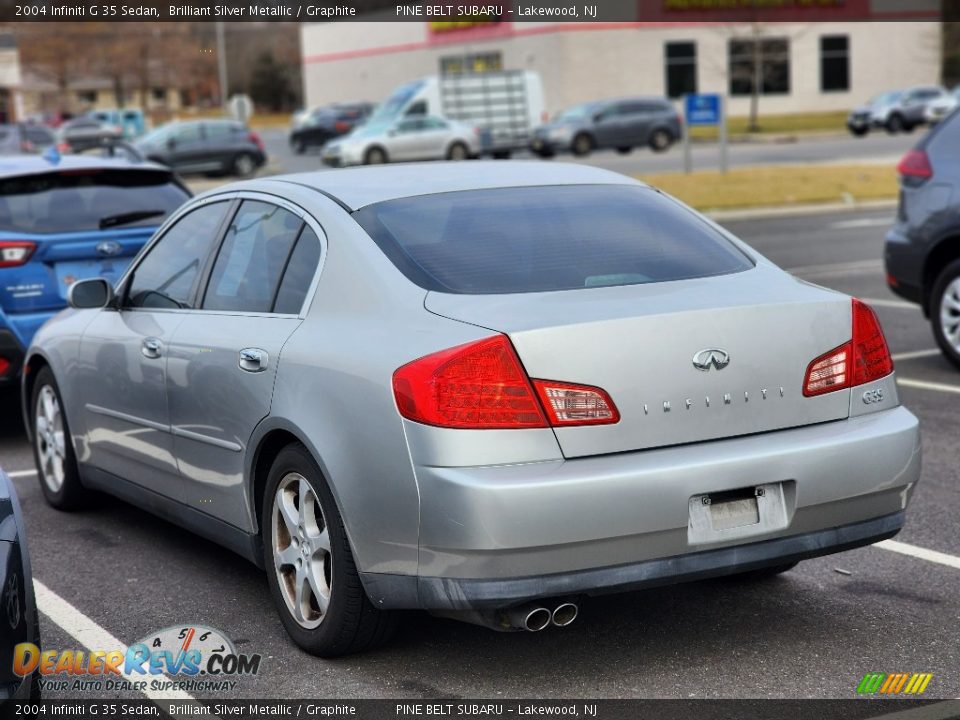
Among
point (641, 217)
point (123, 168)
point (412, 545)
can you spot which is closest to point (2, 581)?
point (412, 545)

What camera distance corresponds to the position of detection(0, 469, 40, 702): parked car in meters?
3.45

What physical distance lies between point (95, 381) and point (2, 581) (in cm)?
265

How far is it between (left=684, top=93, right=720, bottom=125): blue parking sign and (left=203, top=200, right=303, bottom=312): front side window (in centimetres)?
2284

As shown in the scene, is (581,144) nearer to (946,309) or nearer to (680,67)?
(680,67)

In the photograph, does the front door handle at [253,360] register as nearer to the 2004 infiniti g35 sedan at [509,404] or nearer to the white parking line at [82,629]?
the 2004 infiniti g35 sedan at [509,404]

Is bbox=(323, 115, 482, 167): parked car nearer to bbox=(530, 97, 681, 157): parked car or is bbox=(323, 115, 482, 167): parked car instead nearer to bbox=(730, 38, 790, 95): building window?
bbox=(530, 97, 681, 157): parked car

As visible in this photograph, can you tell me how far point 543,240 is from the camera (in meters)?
4.71

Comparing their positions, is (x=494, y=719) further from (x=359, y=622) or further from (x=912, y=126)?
(x=912, y=126)

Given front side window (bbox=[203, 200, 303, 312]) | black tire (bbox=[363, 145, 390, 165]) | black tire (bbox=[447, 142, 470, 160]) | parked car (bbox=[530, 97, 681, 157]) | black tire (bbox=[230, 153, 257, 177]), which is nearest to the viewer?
front side window (bbox=[203, 200, 303, 312])

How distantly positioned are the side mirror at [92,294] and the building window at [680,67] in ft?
185

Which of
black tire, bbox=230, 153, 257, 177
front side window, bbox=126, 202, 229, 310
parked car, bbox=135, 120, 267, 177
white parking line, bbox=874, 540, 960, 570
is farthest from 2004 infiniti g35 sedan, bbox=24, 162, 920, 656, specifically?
black tire, bbox=230, 153, 257, 177

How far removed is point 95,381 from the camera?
19.8ft

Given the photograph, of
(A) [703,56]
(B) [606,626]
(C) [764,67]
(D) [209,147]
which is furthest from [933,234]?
(C) [764,67]

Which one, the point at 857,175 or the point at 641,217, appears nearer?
the point at 641,217
